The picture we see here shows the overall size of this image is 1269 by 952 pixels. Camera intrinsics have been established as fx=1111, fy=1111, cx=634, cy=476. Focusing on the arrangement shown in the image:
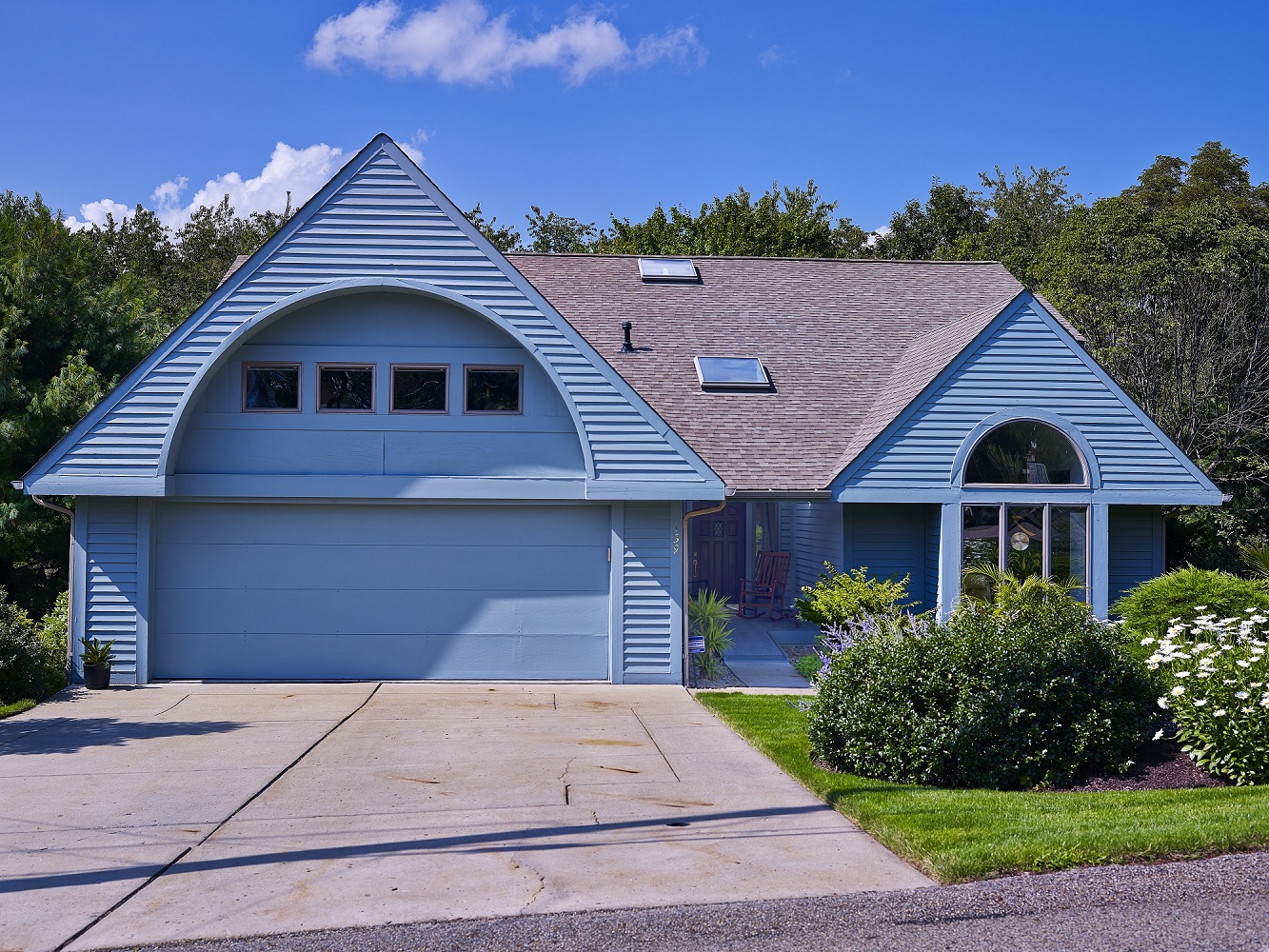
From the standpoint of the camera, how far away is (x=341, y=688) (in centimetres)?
1380

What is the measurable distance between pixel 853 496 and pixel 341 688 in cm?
721

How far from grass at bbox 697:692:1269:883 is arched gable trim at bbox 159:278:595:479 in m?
6.21

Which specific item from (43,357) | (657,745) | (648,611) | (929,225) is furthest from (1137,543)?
(929,225)

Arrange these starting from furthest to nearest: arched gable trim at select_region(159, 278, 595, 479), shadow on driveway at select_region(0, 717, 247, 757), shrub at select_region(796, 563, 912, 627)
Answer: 1. shrub at select_region(796, 563, 912, 627)
2. arched gable trim at select_region(159, 278, 595, 479)
3. shadow on driveway at select_region(0, 717, 247, 757)

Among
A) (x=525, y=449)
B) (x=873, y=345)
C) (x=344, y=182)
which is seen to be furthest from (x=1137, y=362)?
(x=344, y=182)

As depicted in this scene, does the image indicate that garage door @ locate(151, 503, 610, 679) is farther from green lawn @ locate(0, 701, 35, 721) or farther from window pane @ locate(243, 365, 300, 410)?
green lawn @ locate(0, 701, 35, 721)

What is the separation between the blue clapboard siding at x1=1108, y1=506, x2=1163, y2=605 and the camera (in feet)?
53.8

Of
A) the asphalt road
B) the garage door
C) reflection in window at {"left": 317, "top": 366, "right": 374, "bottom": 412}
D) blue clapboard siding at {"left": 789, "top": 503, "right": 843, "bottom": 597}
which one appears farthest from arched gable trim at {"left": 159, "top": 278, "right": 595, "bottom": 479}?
the asphalt road

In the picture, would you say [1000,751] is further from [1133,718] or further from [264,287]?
[264,287]

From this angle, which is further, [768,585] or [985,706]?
[768,585]

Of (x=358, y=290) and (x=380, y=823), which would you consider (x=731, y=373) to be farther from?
(x=380, y=823)

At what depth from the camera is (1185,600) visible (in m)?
11.5

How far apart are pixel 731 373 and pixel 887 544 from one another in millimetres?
3636

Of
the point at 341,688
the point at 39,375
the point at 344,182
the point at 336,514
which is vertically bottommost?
the point at 341,688
